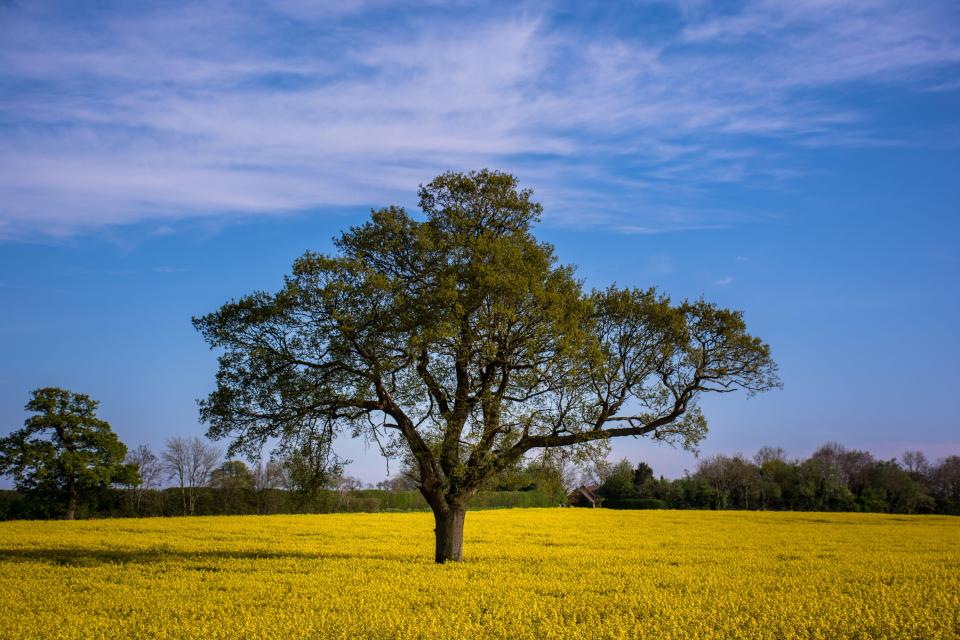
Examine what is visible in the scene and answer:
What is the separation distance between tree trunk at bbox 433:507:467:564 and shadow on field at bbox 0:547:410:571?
1390 mm

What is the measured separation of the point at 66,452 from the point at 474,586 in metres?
47.4

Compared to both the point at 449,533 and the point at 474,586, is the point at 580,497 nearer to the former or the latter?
the point at 449,533

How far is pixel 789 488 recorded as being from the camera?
288 feet

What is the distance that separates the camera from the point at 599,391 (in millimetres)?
25750

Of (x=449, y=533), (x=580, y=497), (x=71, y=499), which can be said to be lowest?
(x=580, y=497)

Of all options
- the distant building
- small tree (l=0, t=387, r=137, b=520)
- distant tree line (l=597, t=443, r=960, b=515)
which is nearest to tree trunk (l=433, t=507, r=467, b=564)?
small tree (l=0, t=387, r=137, b=520)

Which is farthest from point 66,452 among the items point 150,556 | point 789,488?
point 789,488

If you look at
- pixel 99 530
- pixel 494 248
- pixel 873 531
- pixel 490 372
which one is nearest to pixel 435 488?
pixel 490 372

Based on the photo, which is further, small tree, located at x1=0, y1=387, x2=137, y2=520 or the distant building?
the distant building

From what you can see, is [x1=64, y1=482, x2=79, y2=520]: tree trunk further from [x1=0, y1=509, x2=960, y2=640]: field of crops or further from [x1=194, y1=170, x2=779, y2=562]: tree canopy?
[x1=194, y1=170, x2=779, y2=562]: tree canopy

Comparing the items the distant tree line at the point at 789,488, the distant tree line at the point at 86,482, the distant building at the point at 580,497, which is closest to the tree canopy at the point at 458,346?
the distant tree line at the point at 86,482

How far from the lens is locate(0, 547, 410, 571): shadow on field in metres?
26.0

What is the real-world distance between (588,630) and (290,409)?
534 inches

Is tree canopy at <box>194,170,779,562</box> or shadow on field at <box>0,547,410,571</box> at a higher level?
tree canopy at <box>194,170,779,562</box>
